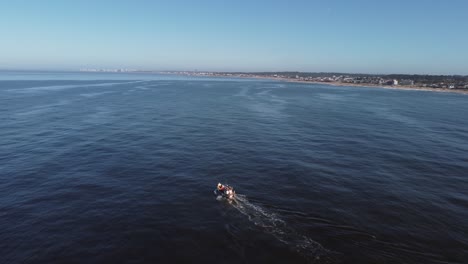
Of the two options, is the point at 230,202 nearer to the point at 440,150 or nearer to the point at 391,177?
the point at 391,177

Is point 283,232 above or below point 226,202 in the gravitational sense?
below

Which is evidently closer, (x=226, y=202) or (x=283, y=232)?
(x=283, y=232)

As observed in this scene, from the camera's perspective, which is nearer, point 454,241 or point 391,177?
point 454,241

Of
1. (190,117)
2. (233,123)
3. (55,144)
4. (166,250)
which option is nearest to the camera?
(166,250)

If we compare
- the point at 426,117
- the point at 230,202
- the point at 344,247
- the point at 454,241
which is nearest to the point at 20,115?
the point at 230,202
